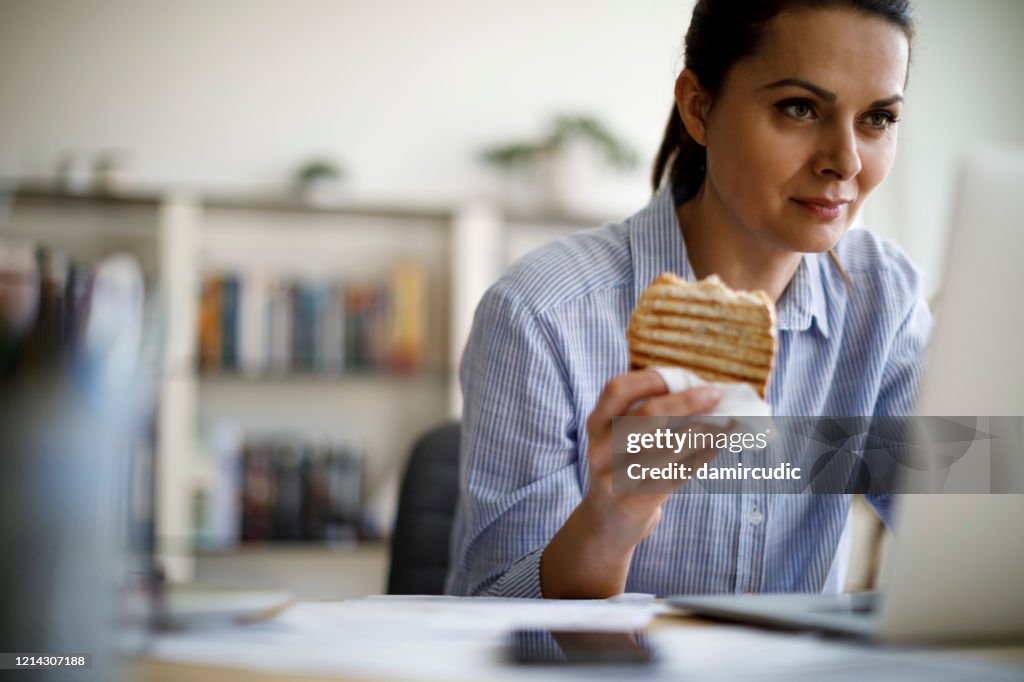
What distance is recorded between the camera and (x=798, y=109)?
0.99 metres

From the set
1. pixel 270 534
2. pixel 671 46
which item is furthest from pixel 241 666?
pixel 270 534

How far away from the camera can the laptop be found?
0.50 meters

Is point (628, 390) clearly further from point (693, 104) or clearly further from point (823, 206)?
point (693, 104)

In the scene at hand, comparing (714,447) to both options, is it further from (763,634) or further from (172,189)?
(172,189)

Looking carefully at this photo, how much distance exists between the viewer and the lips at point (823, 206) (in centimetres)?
99

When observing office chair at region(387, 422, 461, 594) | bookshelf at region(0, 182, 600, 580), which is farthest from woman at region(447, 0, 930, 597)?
bookshelf at region(0, 182, 600, 580)

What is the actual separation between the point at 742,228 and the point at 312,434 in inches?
83.1

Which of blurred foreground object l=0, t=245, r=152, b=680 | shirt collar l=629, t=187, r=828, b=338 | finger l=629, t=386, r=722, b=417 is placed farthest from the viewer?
shirt collar l=629, t=187, r=828, b=338

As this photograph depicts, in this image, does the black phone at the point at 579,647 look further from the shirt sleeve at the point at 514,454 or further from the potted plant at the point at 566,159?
the potted plant at the point at 566,159

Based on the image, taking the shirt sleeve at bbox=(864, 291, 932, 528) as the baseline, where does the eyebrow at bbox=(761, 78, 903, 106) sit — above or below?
above

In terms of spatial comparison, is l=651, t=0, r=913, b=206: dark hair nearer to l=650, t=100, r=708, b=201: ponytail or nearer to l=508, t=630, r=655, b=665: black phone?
l=650, t=100, r=708, b=201: ponytail

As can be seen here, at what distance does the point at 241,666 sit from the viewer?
0.44 meters

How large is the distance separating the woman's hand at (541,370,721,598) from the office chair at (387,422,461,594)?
0.31 m

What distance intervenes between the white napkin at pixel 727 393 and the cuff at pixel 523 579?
0.94 feet
